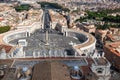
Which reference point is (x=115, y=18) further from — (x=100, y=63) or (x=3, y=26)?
(x=100, y=63)

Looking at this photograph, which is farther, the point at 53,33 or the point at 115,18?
the point at 115,18

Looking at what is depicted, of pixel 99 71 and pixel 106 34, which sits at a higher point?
pixel 99 71

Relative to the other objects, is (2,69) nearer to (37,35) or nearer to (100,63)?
(100,63)

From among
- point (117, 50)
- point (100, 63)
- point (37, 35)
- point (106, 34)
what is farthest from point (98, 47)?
point (100, 63)

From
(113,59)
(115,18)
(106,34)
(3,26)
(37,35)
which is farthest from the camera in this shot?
(115,18)

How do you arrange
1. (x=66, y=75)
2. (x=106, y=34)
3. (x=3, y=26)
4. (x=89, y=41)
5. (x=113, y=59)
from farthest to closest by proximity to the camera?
(x=3, y=26), (x=106, y=34), (x=89, y=41), (x=113, y=59), (x=66, y=75)

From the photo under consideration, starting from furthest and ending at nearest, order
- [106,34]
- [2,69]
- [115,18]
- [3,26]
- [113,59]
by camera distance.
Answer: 1. [115,18]
2. [3,26]
3. [106,34]
4. [113,59]
5. [2,69]

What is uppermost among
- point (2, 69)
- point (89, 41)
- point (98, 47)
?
point (2, 69)

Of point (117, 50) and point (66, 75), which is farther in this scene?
point (117, 50)

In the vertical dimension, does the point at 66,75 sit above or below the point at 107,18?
Answer: above

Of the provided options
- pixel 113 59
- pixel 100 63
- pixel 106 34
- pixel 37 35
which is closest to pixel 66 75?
pixel 100 63
